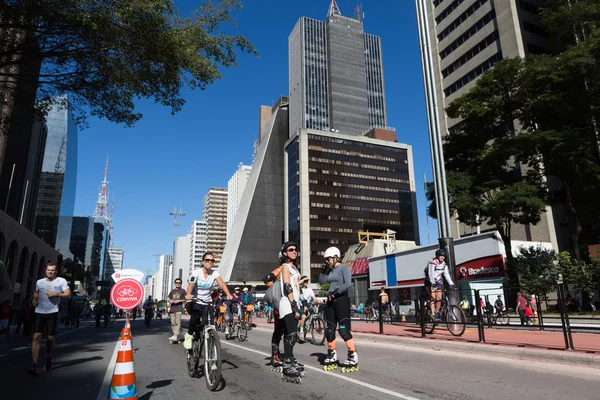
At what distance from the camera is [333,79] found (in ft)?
463

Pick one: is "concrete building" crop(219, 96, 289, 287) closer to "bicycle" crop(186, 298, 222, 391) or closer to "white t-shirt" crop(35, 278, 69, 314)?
"white t-shirt" crop(35, 278, 69, 314)

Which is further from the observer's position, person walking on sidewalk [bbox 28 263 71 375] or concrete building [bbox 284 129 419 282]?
concrete building [bbox 284 129 419 282]

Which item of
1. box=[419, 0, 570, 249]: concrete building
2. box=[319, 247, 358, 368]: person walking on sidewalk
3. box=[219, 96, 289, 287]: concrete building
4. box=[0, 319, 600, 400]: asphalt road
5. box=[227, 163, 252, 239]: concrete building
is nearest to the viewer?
box=[0, 319, 600, 400]: asphalt road

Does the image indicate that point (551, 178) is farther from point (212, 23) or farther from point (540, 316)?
point (212, 23)

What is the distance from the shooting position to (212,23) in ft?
48.4

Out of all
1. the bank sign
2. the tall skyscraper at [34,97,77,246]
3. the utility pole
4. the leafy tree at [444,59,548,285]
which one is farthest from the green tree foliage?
the tall skyscraper at [34,97,77,246]

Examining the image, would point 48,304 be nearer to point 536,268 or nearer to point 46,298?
point 46,298

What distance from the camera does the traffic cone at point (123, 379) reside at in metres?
3.73

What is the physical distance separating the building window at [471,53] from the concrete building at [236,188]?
125855 mm

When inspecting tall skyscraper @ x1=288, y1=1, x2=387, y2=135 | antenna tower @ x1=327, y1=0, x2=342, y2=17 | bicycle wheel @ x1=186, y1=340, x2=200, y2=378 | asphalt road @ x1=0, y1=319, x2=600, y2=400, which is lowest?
asphalt road @ x1=0, y1=319, x2=600, y2=400

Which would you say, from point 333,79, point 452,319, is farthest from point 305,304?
point 333,79

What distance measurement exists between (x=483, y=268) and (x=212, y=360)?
28411 mm

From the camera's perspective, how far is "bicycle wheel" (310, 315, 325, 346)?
37.8 ft

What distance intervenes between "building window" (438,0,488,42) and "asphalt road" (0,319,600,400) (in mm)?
56779
